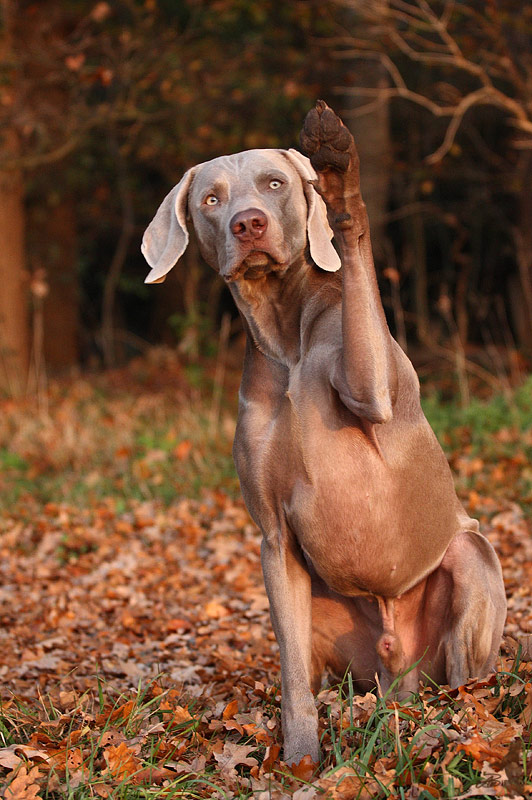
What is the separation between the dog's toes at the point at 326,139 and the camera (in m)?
2.63

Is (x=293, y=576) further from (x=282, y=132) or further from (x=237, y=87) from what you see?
(x=282, y=132)

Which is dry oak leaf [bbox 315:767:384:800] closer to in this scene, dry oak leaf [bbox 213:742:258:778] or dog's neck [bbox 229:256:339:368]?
dry oak leaf [bbox 213:742:258:778]

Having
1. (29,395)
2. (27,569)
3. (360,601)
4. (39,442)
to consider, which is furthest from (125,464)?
(360,601)

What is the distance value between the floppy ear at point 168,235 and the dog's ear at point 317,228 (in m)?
0.39

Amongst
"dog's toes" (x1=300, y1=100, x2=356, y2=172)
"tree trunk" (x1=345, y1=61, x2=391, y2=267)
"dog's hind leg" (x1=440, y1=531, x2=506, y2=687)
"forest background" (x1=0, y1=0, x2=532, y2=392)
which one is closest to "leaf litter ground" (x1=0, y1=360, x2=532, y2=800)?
"dog's hind leg" (x1=440, y1=531, x2=506, y2=687)

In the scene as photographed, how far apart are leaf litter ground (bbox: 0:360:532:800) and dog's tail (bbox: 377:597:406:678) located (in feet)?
0.50

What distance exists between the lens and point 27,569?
21.0 feet

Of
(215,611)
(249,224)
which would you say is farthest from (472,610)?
(215,611)

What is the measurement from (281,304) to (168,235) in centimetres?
46

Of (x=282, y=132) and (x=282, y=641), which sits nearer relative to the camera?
(x=282, y=641)

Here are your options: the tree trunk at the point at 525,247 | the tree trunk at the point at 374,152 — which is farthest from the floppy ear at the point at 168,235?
the tree trunk at the point at 374,152

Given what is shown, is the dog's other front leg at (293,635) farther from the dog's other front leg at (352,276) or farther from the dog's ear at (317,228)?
the dog's ear at (317,228)

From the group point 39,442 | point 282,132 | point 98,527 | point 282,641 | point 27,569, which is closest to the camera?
point 282,641

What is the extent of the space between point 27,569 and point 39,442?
275 centimetres
